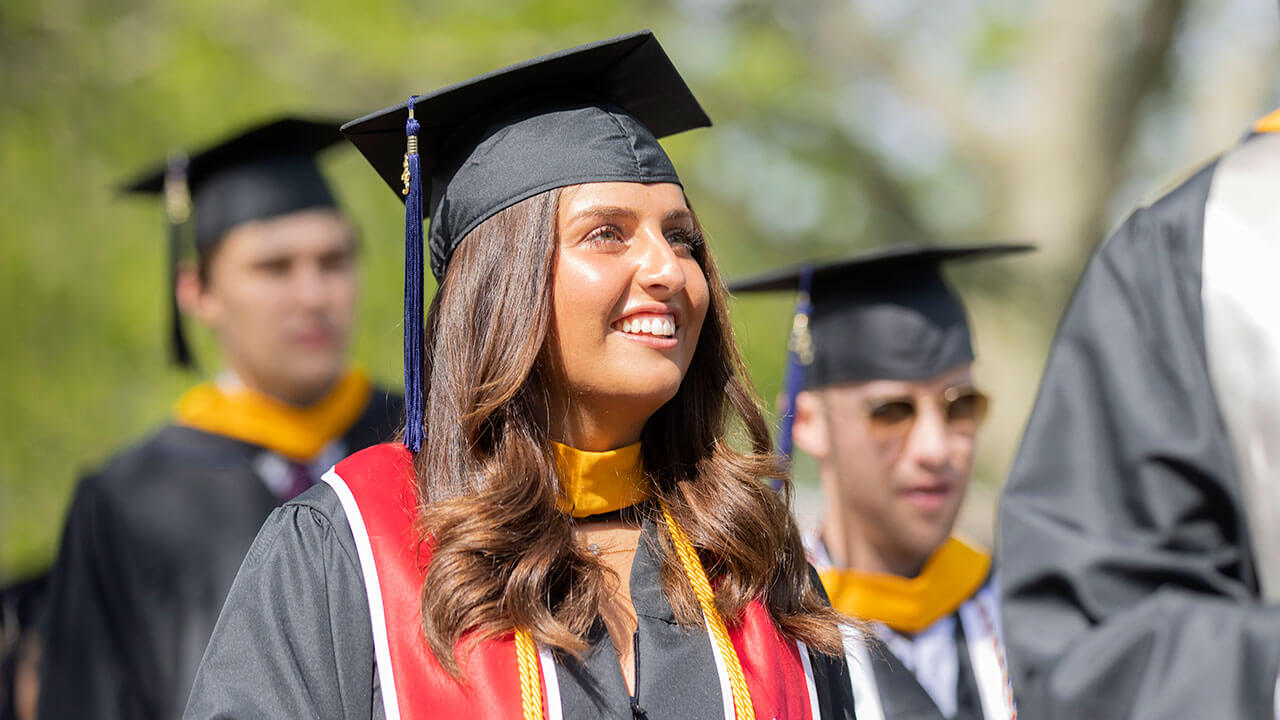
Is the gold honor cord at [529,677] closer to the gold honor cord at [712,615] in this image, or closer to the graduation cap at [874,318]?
the gold honor cord at [712,615]

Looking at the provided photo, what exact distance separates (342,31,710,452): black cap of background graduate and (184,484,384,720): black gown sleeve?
0.93 feet

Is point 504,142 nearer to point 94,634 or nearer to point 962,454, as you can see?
point 962,454

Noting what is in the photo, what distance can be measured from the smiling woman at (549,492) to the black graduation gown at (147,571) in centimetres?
163

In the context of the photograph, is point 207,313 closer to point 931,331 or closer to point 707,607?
point 931,331

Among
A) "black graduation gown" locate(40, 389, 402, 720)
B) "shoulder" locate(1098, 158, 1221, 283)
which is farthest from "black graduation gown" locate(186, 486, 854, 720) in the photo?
"black graduation gown" locate(40, 389, 402, 720)

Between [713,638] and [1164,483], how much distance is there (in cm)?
90

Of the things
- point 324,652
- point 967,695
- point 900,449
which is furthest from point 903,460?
point 324,652

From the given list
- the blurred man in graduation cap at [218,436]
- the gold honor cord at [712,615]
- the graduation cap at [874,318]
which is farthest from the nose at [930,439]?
the blurred man in graduation cap at [218,436]

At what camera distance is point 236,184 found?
4.74 metres

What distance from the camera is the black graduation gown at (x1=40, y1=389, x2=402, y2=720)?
4.10 metres

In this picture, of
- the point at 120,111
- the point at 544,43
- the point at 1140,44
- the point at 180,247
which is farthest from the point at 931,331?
the point at 120,111

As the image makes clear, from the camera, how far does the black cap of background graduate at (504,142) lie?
2369mm

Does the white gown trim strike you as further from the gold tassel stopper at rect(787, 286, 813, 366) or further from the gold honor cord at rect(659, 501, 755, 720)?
the gold tassel stopper at rect(787, 286, 813, 366)

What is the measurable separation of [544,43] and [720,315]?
696cm
